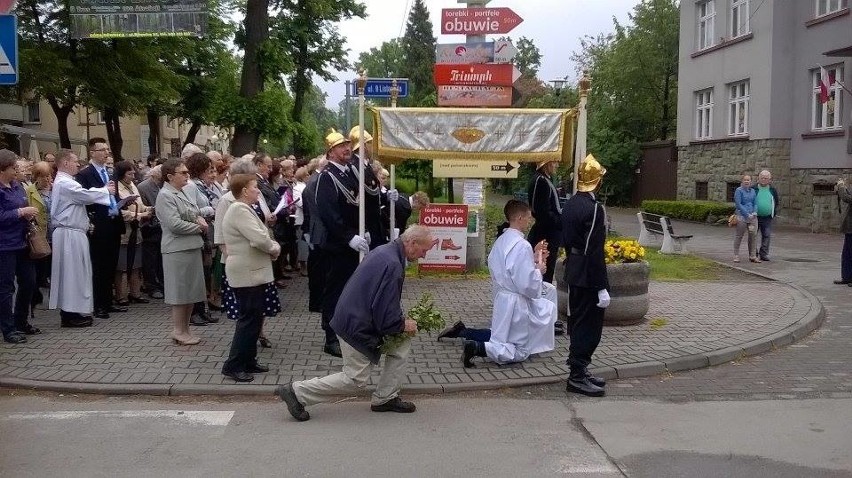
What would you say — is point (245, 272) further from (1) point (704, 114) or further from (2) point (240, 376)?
(1) point (704, 114)

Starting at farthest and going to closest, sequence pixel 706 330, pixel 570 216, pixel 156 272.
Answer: pixel 156 272
pixel 706 330
pixel 570 216

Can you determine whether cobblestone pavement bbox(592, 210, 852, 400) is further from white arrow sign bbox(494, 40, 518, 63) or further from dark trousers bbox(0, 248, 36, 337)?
dark trousers bbox(0, 248, 36, 337)

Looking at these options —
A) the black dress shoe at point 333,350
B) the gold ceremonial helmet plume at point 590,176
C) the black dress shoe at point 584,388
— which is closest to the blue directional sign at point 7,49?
the black dress shoe at point 333,350

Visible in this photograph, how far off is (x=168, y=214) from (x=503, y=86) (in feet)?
19.6

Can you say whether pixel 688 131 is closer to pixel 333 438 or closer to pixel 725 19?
pixel 725 19

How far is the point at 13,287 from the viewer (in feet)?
27.5

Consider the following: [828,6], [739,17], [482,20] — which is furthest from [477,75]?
[739,17]

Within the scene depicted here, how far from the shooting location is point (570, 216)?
7160 millimetres

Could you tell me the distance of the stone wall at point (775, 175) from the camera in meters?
23.4

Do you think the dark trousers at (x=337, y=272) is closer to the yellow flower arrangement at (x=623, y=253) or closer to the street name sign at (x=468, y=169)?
the yellow flower arrangement at (x=623, y=253)

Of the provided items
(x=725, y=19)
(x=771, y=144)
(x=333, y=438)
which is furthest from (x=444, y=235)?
(x=725, y=19)

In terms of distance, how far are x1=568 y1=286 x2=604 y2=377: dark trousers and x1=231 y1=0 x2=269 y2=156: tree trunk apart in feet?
45.1

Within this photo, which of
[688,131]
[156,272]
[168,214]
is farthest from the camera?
[688,131]

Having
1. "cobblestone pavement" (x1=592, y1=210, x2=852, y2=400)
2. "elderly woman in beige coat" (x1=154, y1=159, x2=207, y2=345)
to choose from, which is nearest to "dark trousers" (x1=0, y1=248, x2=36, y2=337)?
"elderly woman in beige coat" (x1=154, y1=159, x2=207, y2=345)
